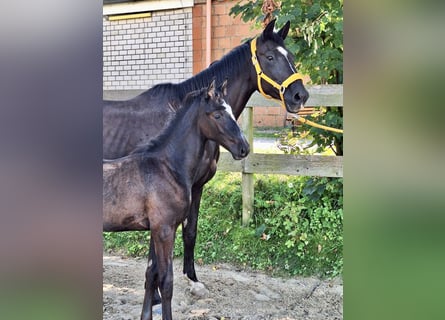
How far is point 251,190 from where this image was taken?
4332 millimetres

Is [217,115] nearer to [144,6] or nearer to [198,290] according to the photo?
[198,290]

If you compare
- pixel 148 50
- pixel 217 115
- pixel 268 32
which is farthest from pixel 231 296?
pixel 148 50

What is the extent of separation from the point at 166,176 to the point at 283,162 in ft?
6.76

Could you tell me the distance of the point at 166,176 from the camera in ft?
7.55

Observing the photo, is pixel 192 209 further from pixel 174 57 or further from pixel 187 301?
pixel 174 57

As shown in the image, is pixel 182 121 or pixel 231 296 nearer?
pixel 182 121

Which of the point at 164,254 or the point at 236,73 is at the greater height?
the point at 236,73

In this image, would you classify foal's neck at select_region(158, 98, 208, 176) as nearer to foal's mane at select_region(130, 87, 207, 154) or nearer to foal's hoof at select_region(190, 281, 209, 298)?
foal's mane at select_region(130, 87, 207, 154)

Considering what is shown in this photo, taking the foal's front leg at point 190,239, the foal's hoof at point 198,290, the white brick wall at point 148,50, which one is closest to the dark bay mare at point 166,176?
the foal's hoof at point 198,290

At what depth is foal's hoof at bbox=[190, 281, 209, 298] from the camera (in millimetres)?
3293

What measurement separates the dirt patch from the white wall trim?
5.43 meters

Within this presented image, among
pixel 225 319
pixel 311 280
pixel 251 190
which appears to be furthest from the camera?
pixel 251 190
